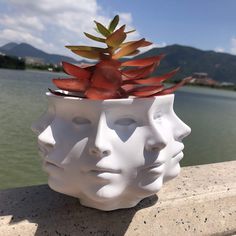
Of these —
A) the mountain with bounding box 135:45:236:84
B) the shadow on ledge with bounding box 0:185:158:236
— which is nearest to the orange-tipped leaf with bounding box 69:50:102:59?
the shadow on ledge with bounding box 0:185:158:236

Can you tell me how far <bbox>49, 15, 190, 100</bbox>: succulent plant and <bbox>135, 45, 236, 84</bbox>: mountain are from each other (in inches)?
2543

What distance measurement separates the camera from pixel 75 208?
1133 mm

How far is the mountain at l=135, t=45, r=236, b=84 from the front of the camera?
3135 inches

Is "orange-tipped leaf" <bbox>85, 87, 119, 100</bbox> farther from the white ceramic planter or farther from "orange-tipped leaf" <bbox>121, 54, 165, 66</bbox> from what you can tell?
"orange-tipped leaf" <bbox>121, 54, 165, 66</bbox>

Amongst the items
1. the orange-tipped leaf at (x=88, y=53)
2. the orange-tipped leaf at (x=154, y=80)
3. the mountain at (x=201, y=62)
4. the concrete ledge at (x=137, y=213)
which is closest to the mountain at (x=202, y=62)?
the mountain at (x=201, y=62)

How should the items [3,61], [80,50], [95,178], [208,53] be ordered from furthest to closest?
[208,53] < [3,61] < [80,50] < [95,178]

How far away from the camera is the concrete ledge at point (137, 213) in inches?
42.3

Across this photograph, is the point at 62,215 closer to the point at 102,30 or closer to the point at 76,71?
the point at 76,71

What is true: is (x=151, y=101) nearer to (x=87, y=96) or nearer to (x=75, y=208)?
(x=87, y=96)

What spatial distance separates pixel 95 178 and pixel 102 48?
14.8 inches

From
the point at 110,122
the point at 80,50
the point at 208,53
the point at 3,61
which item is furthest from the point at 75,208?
the point at 208,53

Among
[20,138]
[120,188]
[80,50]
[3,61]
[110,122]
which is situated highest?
[80,50]

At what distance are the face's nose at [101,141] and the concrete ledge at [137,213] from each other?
276mm

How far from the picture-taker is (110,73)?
40.6 inches
